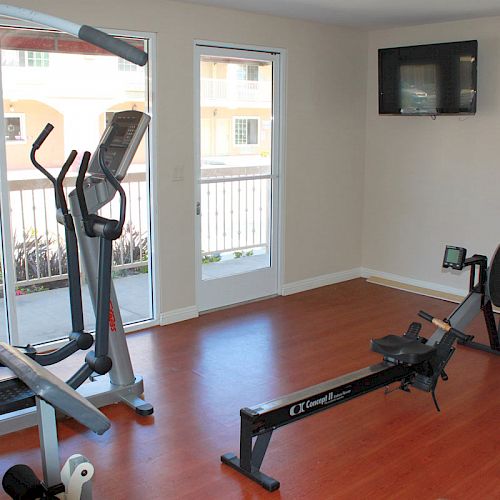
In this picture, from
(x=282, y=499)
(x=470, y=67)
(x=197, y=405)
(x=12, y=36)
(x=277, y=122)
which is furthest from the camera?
(x=277, y=122)

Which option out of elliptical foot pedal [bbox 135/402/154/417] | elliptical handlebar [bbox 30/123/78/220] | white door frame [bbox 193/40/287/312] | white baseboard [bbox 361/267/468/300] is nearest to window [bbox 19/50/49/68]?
elliptical handlebar [bbox 30/123/78/220]

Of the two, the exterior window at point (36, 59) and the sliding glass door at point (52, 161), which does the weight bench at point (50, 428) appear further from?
the exterior window at point (36, 59)

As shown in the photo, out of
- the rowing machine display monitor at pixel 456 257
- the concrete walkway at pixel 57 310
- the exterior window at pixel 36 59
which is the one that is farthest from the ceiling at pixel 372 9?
the concrete walkway at pixel 57 310

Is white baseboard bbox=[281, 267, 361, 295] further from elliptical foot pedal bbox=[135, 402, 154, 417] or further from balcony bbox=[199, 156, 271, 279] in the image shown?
elliptical foot pedal bbox=[135, 402, 154, 417]

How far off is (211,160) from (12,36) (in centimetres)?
175

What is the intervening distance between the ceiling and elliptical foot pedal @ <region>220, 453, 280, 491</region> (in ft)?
10.2

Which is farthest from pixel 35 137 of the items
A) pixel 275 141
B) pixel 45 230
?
pixel 275 141

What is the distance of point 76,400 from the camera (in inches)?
75.7

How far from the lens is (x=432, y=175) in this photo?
5875 millimetres

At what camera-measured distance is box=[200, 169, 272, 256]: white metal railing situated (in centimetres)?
532

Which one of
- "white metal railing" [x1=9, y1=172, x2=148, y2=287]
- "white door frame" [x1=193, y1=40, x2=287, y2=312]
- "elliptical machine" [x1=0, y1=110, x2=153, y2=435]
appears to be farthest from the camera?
"white door frame" [x1=193, y1=40, x2=287, y2=312]

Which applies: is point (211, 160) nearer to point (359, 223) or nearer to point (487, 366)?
point (359, 223)

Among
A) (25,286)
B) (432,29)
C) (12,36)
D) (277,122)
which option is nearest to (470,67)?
(432,29)

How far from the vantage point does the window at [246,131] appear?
5.36 meters
